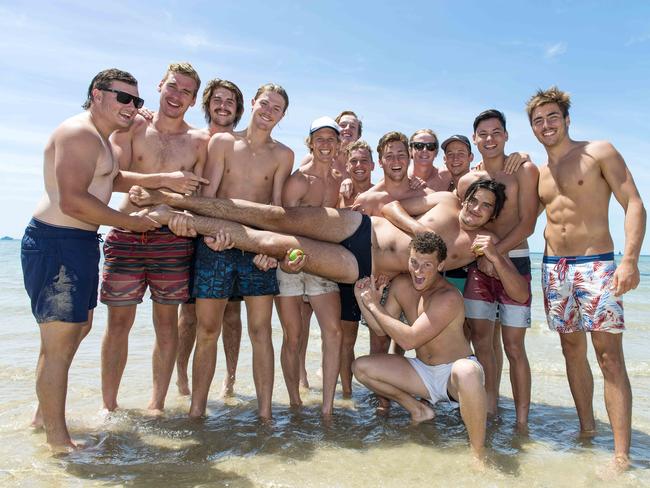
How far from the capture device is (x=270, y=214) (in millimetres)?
5121

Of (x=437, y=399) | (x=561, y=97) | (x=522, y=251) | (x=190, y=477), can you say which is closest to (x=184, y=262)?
(x=190, y=477)

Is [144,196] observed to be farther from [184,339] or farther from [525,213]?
[525,213]

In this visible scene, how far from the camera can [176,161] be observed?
5.22 metres

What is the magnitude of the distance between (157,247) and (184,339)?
5.03 ft

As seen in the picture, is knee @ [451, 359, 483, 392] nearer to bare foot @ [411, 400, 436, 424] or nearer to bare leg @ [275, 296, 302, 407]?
bare foot @ [411, 400, 436, 424]

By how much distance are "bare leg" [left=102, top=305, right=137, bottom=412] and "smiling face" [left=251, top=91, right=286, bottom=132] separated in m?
2.16

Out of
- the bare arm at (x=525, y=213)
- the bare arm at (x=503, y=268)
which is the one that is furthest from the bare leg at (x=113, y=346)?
the bare arm at (x=525, y=213)

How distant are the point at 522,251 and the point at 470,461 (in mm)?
2302

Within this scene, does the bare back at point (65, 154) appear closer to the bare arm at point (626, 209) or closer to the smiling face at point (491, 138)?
the smiling face at point (491, 138)

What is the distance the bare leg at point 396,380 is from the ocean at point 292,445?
24cm

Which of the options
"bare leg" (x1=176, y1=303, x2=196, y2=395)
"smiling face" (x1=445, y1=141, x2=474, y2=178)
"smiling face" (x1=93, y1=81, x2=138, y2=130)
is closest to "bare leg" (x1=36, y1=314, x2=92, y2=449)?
"smiling face" (x1=93, y1=81, x2=138, y2=130)

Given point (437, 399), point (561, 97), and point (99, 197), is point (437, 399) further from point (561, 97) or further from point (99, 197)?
point (99, 197)

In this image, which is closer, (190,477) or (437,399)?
(190,477)

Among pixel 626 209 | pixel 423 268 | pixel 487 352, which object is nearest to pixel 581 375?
pixel 487 352
